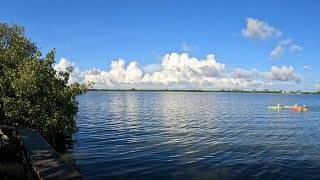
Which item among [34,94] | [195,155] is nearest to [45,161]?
[34,94]

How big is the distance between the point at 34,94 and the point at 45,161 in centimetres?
1442

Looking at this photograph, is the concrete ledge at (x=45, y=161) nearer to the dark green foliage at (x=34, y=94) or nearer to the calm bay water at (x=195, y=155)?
the calm bay water at (x=195, y=155)

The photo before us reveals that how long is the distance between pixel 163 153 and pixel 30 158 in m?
15.2

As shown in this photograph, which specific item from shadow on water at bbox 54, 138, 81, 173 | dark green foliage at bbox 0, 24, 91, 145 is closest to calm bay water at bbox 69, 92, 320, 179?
shadow on water at bbox 54, 138, 81, 173

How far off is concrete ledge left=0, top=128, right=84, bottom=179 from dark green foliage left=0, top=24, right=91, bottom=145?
6.03m

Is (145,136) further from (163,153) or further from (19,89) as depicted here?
(19,89)

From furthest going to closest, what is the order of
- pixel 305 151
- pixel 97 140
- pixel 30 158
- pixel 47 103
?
pixel 97 140, pixel 305 151, pixel 47 103, pixel 30 158

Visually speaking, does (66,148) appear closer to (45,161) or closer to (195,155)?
(195,155)

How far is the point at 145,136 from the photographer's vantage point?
40688 mm

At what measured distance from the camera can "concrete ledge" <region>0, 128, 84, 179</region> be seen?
13242 mm

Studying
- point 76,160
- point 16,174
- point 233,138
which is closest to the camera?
point 16,174

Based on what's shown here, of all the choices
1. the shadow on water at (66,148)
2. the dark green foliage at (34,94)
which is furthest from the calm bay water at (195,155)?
the dark green foliage at (34,94)

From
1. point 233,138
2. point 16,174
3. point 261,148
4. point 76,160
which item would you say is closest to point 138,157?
point 76,160

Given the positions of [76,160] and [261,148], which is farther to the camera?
[261,148]
